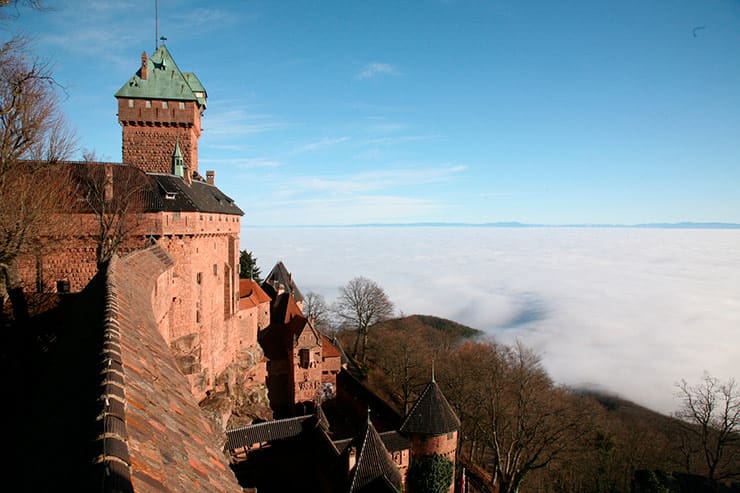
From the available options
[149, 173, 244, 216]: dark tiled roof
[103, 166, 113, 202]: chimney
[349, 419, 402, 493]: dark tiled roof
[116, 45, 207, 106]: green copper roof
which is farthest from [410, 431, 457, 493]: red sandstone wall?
[116, 45, 207, 106]: green copper roof

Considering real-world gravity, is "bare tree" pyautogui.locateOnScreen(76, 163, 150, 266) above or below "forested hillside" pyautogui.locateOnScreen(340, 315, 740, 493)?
above

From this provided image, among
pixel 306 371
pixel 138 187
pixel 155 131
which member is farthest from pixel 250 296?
pixel 138 187

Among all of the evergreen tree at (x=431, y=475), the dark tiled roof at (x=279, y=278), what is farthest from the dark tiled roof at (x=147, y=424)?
the dark tiled roof at (x=279, y=278)

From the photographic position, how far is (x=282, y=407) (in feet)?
106

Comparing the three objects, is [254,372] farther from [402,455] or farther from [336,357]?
[402,455]

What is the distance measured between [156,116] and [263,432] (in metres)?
20.3

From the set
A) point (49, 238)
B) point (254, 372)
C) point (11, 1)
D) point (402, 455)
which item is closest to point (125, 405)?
point (11, 1)

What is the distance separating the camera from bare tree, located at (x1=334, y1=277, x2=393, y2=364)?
54281mm

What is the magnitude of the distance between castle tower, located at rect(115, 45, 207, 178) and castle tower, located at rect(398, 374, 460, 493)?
19264mm

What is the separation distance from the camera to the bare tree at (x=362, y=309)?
54281mm

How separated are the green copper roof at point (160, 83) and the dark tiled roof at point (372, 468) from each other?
71.8ft

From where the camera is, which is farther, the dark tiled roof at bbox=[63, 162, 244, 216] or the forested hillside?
the forested hillside

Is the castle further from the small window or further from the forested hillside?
the forested hillside

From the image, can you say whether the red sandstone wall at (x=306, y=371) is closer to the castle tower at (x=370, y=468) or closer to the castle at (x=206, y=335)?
the castle at (x=206, y=335)
